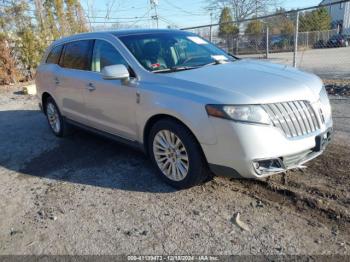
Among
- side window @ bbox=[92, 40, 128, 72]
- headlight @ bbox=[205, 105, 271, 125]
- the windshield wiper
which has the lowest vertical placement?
headlight @ bbox=[205, 105, 271, 125]

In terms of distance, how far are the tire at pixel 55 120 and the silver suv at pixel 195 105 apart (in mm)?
927

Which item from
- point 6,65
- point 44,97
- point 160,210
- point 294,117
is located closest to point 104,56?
point 160,210

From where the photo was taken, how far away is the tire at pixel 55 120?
597 centimetres

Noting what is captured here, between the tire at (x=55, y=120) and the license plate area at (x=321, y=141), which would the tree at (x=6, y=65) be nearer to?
the tire at (x=55, y=120)

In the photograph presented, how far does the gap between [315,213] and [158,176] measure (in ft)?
5.94

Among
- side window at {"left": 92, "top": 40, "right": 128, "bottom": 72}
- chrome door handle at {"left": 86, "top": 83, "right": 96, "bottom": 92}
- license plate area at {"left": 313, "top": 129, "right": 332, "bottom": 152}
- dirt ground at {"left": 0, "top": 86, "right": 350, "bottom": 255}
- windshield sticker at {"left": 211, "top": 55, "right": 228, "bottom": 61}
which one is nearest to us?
dirt ground at {"left": 0, "top": 86, "right": 350, "bottom": 255}

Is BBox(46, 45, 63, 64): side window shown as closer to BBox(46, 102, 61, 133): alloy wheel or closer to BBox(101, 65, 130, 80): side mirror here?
BBox(46, 102, 61, 133): alloy wheel

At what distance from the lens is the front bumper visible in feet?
10.0

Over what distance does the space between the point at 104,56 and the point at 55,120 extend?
224cm

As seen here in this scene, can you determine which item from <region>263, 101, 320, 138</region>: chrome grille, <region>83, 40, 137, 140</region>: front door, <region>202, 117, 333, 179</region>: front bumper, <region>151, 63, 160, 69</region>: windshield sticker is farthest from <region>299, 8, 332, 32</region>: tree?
<region>202, 117, 333, 179</region>: front bumper

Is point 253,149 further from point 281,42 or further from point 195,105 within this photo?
point 281,42

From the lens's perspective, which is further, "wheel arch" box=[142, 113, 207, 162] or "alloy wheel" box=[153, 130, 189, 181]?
"alloy wheel" box=[153, 130, 189, 181]

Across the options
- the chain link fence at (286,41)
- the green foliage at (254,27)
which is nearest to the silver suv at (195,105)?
the chain link fence at (286,41)

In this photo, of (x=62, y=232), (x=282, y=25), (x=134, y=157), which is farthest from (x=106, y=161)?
(x=282, y=25)
